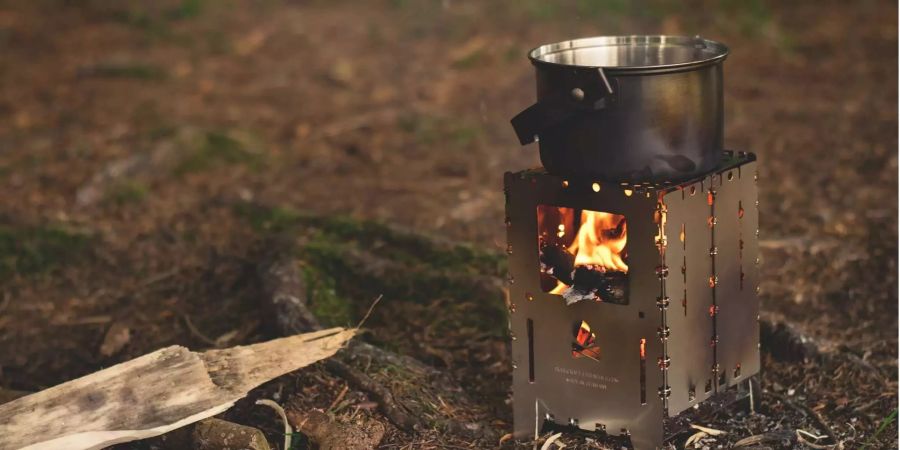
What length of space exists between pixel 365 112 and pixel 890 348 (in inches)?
211

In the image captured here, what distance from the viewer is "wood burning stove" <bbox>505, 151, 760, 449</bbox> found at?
155 inches

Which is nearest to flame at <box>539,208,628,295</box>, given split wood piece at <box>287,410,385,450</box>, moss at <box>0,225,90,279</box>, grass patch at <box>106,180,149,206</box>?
split wood piece at <box>287,410,385,450</box>

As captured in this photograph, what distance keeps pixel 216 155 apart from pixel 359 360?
13.5 ft

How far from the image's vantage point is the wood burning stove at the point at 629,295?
3.95m

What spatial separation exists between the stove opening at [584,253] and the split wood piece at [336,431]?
2.94ft

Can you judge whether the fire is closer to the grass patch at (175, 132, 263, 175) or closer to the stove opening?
the stove opening

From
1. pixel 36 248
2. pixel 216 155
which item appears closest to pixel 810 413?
pixel 36 248

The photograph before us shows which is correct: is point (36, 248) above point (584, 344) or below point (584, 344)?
below

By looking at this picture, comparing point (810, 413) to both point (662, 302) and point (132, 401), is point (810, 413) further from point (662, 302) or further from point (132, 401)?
point (132, 401)

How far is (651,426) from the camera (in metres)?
4.14

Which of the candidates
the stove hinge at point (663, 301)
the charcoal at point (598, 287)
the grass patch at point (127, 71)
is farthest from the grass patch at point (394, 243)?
the grass patch at point (127, 71)

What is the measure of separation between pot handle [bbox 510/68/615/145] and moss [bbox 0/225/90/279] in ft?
12.5

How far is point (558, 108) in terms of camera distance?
385cm

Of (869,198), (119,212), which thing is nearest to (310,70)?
(119,212)
